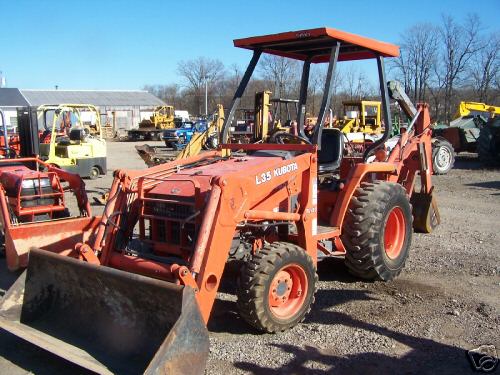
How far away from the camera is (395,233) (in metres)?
6.01

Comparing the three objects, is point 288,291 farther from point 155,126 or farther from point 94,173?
point 155,126

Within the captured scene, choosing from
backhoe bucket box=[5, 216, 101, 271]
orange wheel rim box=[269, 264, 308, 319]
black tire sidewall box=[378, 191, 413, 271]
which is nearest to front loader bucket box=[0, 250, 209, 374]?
orange wheel rim box=[269, 264, 308, 319]

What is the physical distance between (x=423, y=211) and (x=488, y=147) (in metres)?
10.2

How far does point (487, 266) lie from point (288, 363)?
Answer: 3.50 metres

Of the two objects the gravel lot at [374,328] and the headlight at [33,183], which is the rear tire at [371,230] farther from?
the headlight at [33,183]

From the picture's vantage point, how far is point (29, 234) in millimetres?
5906

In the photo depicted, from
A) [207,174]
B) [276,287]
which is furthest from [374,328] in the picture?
[207,174]

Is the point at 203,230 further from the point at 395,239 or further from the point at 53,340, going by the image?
the point at 395,239

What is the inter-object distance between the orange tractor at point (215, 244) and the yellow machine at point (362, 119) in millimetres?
13583

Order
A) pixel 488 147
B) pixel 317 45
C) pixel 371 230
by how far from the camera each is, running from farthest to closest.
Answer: pixel 488 147
pixel 317 45
pixel 371 230

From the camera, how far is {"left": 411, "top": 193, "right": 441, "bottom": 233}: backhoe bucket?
7.38 m

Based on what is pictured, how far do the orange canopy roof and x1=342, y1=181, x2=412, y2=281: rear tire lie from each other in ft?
4.79

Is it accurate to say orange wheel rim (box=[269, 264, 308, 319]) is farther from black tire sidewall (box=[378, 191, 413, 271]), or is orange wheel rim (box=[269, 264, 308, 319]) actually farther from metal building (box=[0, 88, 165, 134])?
metal building (box=[0, 88, 165, 134])

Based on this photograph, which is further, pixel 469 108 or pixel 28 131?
pixel 469 108
